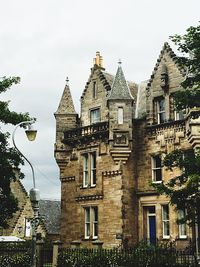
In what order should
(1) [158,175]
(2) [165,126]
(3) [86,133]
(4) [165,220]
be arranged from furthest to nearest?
1. (3) [86,133]
2. (1) [158,175]
3. (2) [165,126]
4. (4) [165,220]

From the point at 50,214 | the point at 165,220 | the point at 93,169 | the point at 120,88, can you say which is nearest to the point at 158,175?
the point at 165,220

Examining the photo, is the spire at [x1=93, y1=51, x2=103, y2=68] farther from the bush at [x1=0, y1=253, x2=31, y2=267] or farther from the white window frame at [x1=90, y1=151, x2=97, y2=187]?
the bush at [x1=0, y1=253, x2=31, y2=267]

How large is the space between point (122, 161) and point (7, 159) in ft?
31.3

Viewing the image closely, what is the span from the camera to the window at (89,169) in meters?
37.4

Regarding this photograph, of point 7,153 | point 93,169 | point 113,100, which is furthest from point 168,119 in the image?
point 7,153

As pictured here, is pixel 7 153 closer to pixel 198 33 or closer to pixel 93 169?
pixel 93 169

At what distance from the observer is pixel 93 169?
123 feet

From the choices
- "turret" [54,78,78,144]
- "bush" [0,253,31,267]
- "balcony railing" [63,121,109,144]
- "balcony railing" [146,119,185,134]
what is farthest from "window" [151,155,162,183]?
"bush" [0,253,31,267]

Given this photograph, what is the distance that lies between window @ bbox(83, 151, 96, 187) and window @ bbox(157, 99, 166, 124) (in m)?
5.73

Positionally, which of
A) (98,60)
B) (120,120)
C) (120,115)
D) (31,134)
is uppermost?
(98,60)

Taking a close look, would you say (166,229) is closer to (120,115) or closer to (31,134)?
(120,115)

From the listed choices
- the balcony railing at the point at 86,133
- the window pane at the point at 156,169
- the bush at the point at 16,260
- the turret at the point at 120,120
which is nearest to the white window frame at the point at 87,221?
the turret at the point at 120,120

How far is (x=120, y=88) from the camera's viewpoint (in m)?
36.6

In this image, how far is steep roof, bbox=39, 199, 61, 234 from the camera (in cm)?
5857
